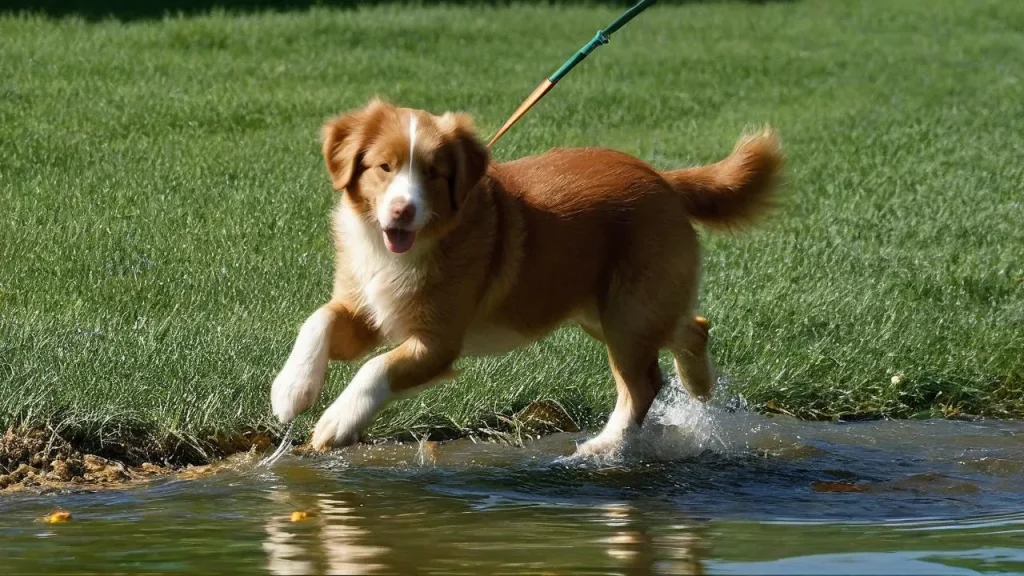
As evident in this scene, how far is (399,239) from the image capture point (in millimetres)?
5672

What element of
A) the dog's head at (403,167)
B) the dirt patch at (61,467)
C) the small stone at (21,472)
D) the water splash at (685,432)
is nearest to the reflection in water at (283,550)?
the dirt patch at (61,467)

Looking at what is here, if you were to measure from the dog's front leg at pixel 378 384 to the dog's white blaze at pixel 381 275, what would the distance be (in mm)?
117

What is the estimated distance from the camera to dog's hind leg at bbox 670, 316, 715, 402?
22.1 ft

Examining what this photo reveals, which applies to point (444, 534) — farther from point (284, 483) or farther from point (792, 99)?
point (792, 99)

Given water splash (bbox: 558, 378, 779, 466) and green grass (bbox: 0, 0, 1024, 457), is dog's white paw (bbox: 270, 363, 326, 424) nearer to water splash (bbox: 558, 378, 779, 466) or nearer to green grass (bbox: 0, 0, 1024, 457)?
green grass (bbox: 0, 0, 1024, 457)

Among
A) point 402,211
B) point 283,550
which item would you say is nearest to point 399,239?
point 402,211

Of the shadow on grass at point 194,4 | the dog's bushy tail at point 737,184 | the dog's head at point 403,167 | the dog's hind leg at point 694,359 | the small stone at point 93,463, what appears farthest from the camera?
the shadow on grass at point 194,4

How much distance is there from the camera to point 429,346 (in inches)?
230

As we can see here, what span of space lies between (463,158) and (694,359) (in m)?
1.62

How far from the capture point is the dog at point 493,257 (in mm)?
5684

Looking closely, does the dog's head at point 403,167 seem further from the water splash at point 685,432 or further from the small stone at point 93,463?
the small stone at point 93,463

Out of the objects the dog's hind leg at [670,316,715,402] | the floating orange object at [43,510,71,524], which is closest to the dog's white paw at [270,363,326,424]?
the floating orange object at [43,510,71,524]

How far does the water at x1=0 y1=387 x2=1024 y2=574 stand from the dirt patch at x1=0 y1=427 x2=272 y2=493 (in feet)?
0.60

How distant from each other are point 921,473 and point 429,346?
195cm
